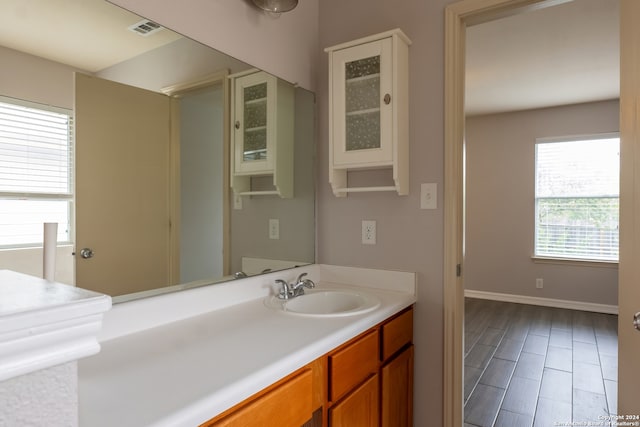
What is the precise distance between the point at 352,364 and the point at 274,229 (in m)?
0.80

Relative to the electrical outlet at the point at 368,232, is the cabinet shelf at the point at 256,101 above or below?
above

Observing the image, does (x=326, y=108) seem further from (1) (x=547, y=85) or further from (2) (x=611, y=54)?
(1) (x=547, y=85)

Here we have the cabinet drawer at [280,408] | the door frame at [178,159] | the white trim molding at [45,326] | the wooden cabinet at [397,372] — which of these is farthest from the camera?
the wooden cabinet at [397,372]

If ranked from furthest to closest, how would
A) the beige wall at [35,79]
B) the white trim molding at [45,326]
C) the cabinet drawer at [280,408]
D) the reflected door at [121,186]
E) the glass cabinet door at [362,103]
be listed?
1. the glass cabinet door at [362,103]
2. the reflected door at [121,186]
3. the beige wall at [35,79]
4. the cabinet drawer at [280,408]
5. the white trim molding at [45,326]

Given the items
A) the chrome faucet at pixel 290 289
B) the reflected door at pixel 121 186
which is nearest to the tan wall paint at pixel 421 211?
the chrome faucet at pixel 290 289

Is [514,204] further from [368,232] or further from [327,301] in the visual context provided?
[327,301]

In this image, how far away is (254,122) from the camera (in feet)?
5.70

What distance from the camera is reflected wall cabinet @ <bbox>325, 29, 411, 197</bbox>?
65.6 inches

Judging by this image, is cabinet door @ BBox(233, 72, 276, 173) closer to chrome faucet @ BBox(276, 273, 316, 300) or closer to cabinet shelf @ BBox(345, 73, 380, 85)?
cabinet shelf @ BBox(345, 73, 380, 85)

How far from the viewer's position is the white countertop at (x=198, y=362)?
0.73 metres

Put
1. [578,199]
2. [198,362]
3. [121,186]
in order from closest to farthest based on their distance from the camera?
[198,362] < [121,186] < [578,199]

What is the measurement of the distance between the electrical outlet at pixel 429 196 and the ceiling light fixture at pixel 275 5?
1.01 metres

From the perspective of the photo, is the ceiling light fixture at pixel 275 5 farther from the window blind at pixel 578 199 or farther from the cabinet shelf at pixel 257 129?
the window blind at pixel 578 199

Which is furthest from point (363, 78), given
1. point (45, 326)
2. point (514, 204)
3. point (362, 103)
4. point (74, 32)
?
point (514, 204)
